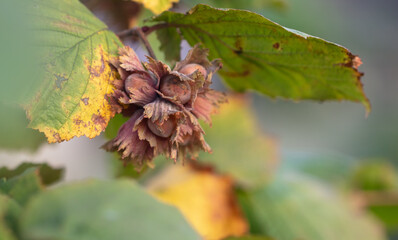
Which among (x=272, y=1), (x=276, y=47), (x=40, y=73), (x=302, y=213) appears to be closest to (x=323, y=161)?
(x=302, y=213)

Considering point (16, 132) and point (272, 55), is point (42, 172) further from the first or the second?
point (272, 55)

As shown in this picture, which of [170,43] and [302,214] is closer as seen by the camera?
[170,43]

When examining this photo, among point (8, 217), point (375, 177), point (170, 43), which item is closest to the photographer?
point (8, 217)

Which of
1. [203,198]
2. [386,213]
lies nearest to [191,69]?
[203,198]

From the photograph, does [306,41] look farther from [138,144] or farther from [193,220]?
[193,220]

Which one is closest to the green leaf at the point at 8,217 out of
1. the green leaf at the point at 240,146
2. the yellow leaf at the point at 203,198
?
the yellow leaf at the point at 203,198

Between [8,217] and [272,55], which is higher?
[272,55]
